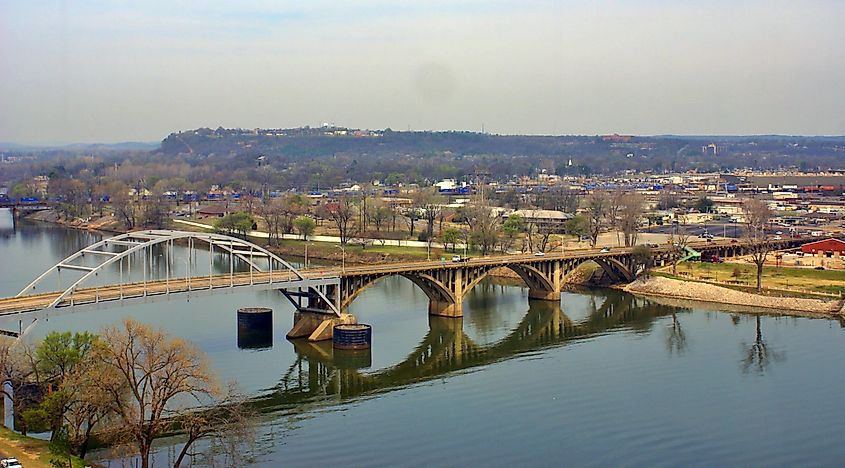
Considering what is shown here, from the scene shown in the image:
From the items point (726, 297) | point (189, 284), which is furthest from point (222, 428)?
point (726, 297)

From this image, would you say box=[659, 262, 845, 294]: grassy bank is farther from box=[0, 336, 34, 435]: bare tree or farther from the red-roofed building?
box=[0, 336, 34, 435]: bare tree

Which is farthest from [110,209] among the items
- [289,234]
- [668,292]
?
[668,292]

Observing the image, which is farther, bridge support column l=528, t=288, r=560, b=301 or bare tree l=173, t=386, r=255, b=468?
bridge support column l=528, t=288, r=560, b=301

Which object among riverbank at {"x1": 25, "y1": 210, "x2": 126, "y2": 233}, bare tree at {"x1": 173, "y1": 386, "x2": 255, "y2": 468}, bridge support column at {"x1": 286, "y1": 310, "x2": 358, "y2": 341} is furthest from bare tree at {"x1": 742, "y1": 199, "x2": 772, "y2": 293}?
riverbank at {"x1": 25, "y1": 210, "x2": 126, "y2": 233}

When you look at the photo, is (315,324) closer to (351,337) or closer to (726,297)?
(351,337)

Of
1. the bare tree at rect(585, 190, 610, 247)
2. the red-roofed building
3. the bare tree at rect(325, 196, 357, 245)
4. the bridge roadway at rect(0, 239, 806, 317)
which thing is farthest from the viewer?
the bare tree at rect(325, 196, 357, 245)

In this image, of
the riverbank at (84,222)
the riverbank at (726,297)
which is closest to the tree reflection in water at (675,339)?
the riverbank at (726,297)

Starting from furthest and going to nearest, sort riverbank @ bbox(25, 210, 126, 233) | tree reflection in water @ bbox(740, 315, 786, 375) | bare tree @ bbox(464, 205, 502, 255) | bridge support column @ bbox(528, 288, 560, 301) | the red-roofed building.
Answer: riverbank @ bbox(25, 210, 126, 233), bare tree @ bbox(464, 205, 502, 255), the red-roofed building, bridge support column @ bbox(528, 288, 560, 301), tree reflection in water @ bbox(740, 315, 786, 375)
